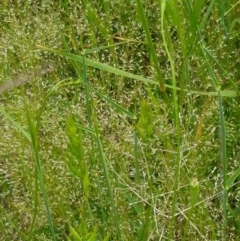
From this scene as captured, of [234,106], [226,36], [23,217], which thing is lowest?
[23,217]

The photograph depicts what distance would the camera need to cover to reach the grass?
4.21 ft

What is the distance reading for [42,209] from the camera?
56.8 inches

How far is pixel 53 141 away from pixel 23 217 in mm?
178

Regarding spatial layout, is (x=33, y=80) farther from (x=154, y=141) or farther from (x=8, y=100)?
(x=154, y=141)

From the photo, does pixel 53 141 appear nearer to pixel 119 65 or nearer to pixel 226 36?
pixel 119 65

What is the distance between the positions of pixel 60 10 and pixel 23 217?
65cm

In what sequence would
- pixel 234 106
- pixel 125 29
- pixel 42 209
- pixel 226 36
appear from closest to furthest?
pixel 42 209 < pixel 234 106 < pixel 226 36 < pixel 125 29

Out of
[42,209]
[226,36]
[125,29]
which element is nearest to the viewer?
[42,209]

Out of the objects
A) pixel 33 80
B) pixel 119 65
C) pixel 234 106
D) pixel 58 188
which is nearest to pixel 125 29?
pixel 119 65

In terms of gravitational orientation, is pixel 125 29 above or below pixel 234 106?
above

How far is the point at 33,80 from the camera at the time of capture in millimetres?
1703

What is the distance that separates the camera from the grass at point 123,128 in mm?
1284

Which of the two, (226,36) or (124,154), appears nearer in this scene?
(124,154)

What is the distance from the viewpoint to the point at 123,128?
1519 mm
